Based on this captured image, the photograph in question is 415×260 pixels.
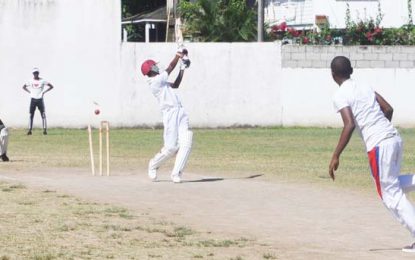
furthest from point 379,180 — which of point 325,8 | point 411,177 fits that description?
point 325,8

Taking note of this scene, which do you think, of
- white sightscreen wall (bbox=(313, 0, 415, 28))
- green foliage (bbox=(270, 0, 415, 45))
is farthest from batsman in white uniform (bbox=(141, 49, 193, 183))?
Result: white sightscreen wall (bbox=(313, 0, 415, 28))

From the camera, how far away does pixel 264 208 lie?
1580cm

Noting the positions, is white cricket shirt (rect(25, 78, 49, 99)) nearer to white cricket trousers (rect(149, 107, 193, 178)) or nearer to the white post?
white cricket trousers (rect(149, 107, 193, 178))

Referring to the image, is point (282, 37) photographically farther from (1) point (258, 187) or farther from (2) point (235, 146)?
(1) point (258, 187)

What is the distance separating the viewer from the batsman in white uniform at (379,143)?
11781 millimetres

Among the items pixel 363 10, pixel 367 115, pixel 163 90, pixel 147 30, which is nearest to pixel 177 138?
pixel 163 90

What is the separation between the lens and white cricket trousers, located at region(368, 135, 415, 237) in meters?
11.7

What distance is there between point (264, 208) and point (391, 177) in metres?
4.19

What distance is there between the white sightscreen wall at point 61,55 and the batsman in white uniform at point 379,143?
82.4 feet

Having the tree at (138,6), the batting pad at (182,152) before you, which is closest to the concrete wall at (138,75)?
the batting pad at (182,152)

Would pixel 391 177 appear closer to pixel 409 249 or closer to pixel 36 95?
pixel 409 249

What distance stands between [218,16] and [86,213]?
26.2m

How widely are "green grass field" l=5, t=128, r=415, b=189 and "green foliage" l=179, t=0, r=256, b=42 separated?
525cm

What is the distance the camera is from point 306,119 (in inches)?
1457
